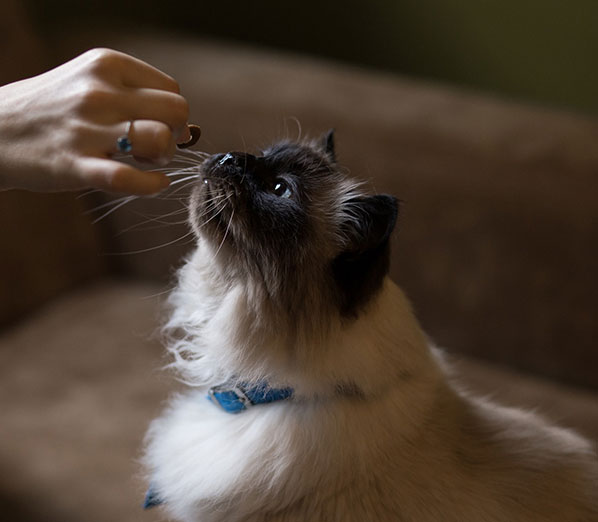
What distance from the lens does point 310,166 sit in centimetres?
107

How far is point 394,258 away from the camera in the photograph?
1.74 m

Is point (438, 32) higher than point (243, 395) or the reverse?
higher

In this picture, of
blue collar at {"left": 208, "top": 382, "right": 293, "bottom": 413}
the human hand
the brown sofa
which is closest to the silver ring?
the human hand

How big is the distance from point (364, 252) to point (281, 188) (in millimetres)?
169

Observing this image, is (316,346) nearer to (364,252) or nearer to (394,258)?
(364,252)

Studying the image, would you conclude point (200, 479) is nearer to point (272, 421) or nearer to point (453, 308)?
point (272, 421)

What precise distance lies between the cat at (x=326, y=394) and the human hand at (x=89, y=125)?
9.6 inches

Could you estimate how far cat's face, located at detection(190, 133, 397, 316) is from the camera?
3.09ft

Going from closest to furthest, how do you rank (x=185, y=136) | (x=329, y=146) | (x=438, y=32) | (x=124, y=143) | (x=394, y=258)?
1. (x=124, y=143)
2. (x=185, y=136)
3. (x=329, y=146)
4. (x=394, y=258)
5. (x=438, y=32)

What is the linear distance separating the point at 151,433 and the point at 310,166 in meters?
0.52

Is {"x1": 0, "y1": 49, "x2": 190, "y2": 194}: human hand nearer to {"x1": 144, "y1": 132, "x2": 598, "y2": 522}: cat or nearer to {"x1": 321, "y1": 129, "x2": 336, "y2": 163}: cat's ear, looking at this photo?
{"x1": 144, "y1": 132, "x2": 598, "y2": 522}: cat

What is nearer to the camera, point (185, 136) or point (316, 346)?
point (185, 136)

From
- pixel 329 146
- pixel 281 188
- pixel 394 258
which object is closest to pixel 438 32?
pixel 394 258

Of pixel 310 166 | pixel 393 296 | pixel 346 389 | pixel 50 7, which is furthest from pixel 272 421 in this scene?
pixel 50 7
